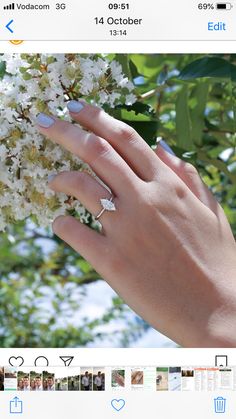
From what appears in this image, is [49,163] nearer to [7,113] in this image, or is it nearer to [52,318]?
[7,113]

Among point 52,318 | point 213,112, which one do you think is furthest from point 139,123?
point 52,318

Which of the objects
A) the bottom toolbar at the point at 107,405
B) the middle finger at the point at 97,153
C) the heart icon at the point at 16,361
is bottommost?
the bottom toolbar at the point at 107,405

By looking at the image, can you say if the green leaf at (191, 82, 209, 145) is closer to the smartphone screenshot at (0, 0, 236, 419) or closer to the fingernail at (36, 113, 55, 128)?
the smartphone screenshot at (0, 0, 236, 419)

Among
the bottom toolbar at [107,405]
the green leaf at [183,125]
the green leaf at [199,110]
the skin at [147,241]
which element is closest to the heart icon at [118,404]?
the bottom toolbar at [107,405]

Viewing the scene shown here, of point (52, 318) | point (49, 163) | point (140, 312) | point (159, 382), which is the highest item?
point (49, 163)

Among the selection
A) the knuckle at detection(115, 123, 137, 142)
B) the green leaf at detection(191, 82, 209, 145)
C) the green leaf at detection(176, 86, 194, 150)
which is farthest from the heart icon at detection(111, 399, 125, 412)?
the green leaf at detection(191, 82, 209, 145)
